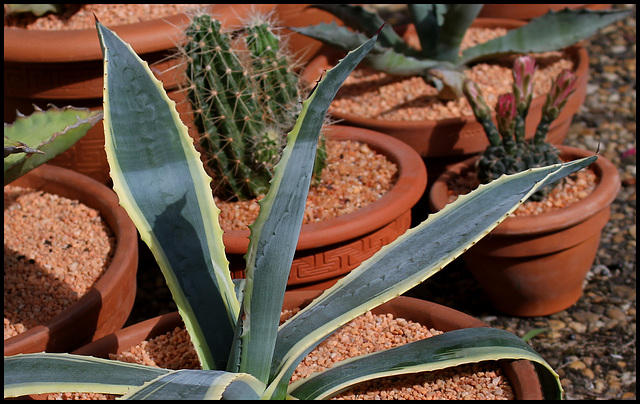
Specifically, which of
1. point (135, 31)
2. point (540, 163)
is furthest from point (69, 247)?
point (540, 163)

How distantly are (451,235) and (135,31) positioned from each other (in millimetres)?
1499

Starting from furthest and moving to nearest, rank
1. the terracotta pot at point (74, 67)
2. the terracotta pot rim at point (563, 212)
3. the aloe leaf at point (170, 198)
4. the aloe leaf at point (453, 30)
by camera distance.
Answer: the aloe leaf at point (453, 30)
the terracotta pot at point (74, 67)
the terracotta pot rim at point (563, 212)
the aloe leaf at point (170, 198)

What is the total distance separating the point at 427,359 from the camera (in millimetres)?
1373

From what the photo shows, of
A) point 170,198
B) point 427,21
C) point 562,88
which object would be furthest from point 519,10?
point 170,198

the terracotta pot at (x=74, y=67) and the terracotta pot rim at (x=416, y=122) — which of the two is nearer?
the terracotta pot at (x=74, y=67)

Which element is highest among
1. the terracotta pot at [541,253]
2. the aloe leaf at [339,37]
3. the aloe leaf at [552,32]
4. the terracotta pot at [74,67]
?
the terracotta pot at [74,67]

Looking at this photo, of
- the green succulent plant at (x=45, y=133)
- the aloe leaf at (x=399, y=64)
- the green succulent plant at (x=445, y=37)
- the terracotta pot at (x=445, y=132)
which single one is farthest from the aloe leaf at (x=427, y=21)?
the green succulent plant at (x=45, y=133)

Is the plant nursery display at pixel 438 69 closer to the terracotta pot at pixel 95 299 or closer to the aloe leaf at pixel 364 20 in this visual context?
the aloe leaf at pixel 364 20

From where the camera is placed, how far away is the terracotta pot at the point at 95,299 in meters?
1.65

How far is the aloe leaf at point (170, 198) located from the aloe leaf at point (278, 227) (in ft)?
0.45

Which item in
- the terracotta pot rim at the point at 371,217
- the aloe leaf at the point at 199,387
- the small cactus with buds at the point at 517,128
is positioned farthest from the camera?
the small cactus with buds at the point at 517,128

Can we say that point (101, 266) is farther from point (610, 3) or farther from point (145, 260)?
point (610, 3)

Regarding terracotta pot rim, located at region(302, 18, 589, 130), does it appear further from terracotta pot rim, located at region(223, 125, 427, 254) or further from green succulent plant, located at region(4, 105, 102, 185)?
green succulent plant, located at region(4, 105, 102, 185)

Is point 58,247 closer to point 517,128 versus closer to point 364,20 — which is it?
point 517,128
